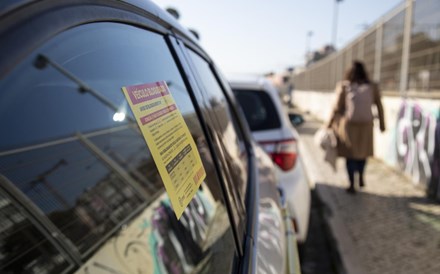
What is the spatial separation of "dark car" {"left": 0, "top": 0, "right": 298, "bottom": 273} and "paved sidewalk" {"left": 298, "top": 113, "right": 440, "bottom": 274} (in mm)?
2317

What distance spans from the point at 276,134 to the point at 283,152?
204 millimetres

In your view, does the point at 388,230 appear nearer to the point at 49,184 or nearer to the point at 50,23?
the point at 49,184

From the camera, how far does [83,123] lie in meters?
1.26

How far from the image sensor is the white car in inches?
163

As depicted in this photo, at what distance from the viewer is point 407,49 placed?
734 centimetres

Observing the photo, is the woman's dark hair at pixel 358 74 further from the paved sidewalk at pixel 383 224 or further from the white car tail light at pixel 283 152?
the white car tail light at pixel 283 152

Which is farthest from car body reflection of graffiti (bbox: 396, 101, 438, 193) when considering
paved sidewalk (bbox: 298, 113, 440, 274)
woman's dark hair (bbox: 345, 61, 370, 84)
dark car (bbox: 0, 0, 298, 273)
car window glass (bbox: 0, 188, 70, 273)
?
car window glass (bbox: 0, 188, 70, 273)

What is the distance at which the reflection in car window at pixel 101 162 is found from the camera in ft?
2.93

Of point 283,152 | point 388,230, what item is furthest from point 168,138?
point 388,230

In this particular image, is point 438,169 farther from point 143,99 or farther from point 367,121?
point 143,99

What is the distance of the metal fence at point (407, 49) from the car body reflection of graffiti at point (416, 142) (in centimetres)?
33

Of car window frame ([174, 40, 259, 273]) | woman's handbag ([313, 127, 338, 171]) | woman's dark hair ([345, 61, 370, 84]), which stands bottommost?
woman's handbag ([313, 127, 338, 171])

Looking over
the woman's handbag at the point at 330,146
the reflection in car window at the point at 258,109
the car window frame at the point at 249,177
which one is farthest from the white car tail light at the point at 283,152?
the woman's handbag at the point at 330,146

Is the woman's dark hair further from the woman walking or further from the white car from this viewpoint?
the white car
